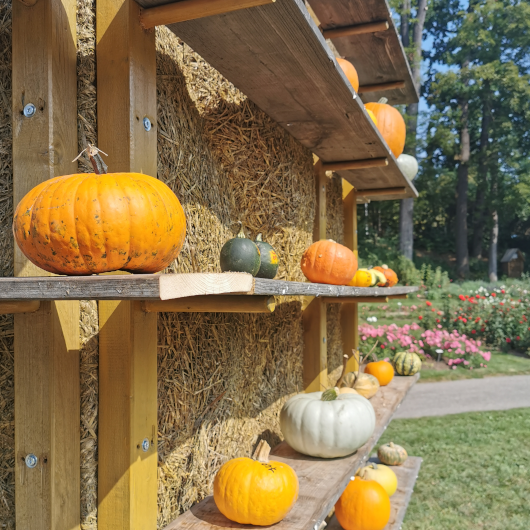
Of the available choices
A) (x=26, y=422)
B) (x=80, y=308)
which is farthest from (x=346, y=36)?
(x=26, y=422)

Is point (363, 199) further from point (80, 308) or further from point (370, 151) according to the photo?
point (80, 308)

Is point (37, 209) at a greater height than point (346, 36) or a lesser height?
lesser

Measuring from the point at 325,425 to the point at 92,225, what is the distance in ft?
6.31

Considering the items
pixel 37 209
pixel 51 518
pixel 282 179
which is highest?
pixel 282 179

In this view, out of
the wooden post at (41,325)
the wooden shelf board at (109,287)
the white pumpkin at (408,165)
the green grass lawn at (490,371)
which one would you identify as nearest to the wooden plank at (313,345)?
the white pumpkin at (408,165)

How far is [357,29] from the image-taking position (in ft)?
11.8

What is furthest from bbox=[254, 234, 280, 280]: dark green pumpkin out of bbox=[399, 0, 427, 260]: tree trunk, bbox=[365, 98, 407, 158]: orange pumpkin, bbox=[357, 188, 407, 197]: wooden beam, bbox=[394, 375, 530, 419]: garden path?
bbox=[399, 0, 427, 260]: tree trunk

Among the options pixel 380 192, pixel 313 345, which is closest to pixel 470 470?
pixel 313 345

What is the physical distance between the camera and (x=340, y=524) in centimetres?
351

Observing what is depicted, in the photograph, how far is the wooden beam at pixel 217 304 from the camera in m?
1.60

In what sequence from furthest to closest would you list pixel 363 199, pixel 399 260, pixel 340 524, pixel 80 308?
pixel 399 260, pixel 363 199, pixel 340 524, pixel 80 308

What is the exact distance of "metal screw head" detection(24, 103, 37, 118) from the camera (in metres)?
1.51

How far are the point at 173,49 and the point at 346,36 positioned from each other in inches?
82.3

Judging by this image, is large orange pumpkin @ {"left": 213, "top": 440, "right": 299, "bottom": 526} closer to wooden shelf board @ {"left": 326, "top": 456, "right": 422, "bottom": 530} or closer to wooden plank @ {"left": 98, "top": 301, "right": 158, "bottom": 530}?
wooden plank @ {"left": 98, "top": 301, "right": 158, "bottom": 530}
